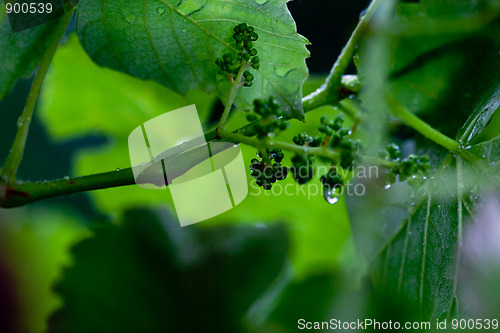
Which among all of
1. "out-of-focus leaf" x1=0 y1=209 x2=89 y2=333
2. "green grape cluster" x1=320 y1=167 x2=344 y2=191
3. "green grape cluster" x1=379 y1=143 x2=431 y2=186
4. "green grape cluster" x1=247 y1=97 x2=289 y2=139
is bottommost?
"out-of-focus leaf" x1=0 y1=209 x2=89 y2=333

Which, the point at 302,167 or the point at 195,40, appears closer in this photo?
the point at 302,167

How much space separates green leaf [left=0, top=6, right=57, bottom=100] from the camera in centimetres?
56

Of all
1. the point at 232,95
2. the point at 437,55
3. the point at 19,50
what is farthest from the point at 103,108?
the point at 437,55

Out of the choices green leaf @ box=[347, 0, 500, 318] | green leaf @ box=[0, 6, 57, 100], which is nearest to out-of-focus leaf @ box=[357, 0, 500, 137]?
green leaf @ box=[347, 0, 500, 318]

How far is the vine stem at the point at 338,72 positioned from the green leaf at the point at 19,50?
33 cm

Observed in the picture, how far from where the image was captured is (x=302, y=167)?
43 centimetres

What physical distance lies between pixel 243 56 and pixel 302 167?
134 millimetres

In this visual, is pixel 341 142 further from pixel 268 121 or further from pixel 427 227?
pixel 427 227

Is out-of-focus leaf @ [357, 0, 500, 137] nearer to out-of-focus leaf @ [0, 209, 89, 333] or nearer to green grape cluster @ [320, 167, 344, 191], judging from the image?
green grape cluster @ [320, 167, 344, 191]

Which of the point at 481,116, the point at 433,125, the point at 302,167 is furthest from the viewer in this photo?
the point at 433,125

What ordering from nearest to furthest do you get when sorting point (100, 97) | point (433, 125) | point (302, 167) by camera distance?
point (302, 167)
point (433, 125)
point (100, 97)

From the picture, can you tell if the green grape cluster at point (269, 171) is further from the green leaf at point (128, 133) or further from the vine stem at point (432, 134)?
the green leaf at point (128, 133)

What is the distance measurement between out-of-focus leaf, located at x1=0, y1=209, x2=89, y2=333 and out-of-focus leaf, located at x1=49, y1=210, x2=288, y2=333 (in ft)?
0.15

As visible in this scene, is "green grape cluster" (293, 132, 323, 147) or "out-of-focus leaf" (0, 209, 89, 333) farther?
"out-of-focus leaf" (0, 209, 89, 333)
